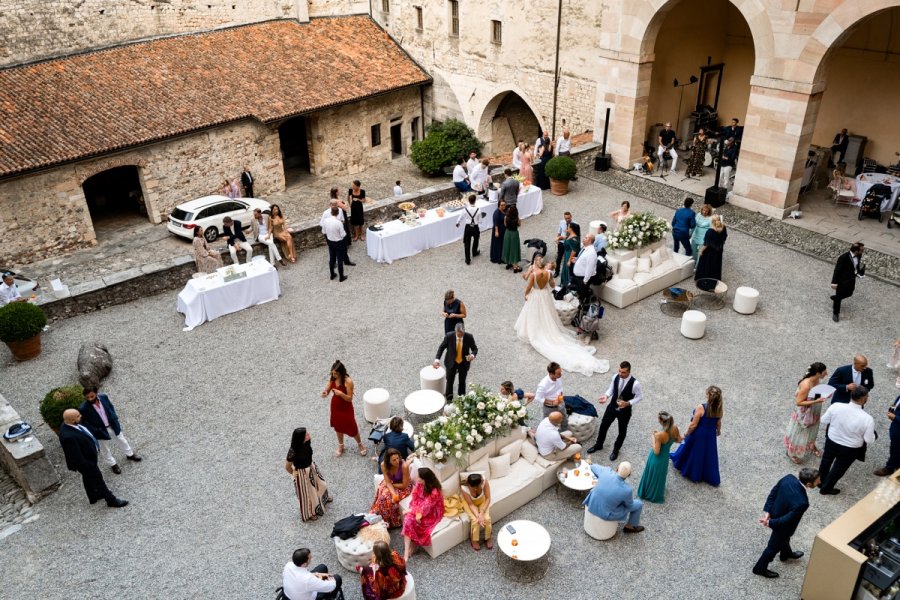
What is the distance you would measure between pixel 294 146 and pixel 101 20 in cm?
915

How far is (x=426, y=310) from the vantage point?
13586 mm

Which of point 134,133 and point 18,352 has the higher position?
Result: point 134,133

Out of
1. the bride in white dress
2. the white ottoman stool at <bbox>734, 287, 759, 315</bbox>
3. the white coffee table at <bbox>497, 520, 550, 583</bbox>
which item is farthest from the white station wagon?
the white coffee table at <bbox>497, 520, 550, 583</bbox>

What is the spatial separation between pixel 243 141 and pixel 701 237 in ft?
55.5

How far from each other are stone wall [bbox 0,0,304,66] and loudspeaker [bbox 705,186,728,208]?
19421mm

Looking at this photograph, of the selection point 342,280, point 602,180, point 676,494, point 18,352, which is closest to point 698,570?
point 676,494

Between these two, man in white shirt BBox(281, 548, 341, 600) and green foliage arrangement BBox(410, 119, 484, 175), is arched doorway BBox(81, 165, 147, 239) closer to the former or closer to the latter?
green foliage arrangement BBox(410, 119, 484, 175)

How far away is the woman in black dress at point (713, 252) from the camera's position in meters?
13.4

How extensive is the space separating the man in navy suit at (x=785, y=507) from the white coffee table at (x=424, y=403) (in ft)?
15.1

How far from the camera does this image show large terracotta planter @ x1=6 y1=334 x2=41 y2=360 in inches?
478

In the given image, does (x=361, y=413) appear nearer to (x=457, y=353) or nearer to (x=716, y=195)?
(x=457, y=353)

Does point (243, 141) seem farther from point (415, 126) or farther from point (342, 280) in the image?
point (342, 280)

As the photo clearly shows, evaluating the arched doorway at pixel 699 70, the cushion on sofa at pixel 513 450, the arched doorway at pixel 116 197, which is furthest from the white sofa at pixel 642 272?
the arched doorway at pixel 116 197

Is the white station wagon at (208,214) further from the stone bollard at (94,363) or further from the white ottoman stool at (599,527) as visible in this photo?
the white ottoman stool at (599,527)
